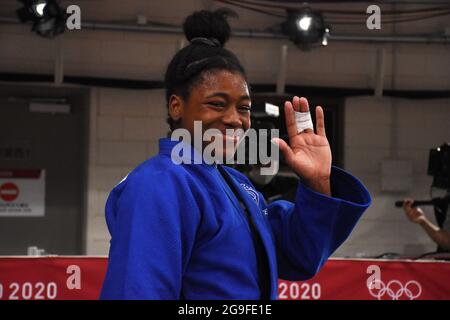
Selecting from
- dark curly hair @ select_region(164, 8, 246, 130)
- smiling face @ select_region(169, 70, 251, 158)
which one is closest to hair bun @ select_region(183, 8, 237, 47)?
dark curly hair @ select_region(164, 8, 246, 130)

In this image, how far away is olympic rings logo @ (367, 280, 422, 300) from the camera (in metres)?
3.24

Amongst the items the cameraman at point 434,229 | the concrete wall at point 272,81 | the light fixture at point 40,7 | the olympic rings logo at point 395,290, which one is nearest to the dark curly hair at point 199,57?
the olympic rings logo at point 395,290

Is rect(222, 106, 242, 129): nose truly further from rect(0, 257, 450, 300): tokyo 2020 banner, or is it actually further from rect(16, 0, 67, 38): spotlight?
rect(16, 0, 67, 38): spotlight

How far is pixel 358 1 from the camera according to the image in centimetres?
464

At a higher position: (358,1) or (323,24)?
(358,1)

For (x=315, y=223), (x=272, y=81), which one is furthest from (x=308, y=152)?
(x=272, y=81)

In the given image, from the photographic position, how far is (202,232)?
1158 mm

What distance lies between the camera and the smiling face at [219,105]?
1.25 meters

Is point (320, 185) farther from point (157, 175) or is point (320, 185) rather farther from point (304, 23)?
point (304, 23)

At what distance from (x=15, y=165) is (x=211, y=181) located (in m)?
3.95

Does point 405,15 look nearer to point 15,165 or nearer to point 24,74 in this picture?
point 24,74

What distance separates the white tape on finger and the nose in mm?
121

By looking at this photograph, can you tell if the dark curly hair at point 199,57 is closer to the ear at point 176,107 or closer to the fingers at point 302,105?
the ear at point 176,107
